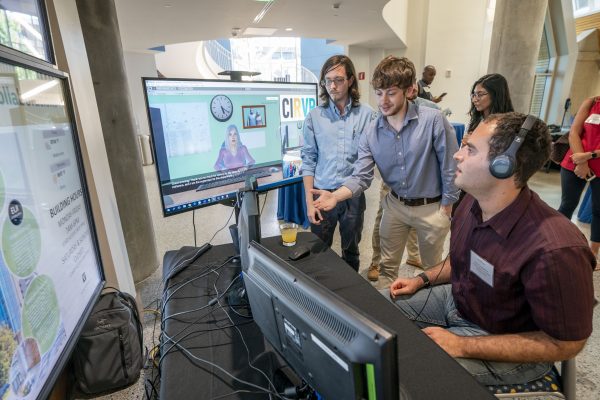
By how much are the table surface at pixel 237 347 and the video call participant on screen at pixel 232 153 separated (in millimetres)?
509

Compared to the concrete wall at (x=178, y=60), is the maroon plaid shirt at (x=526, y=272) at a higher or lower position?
lower

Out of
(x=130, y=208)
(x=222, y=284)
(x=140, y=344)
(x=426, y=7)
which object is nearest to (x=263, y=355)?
(x=222, y=284)

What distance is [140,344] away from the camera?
163 cm

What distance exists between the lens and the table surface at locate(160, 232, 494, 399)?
806 mm

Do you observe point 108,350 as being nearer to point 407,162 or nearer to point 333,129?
point 333,129

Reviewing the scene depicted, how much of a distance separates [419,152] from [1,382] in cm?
176

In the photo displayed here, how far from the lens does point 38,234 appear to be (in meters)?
0.86

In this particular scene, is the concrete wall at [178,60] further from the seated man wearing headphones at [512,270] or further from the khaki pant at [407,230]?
the seated man wearing headphones at [512,270]

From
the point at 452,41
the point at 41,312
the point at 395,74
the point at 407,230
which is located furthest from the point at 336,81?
the point at 452,41

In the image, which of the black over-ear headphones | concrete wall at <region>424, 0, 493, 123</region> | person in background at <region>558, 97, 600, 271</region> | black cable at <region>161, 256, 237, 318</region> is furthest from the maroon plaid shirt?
concrete wall at <region>424, 0, 493, 123</region>

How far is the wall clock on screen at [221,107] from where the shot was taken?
145 cm

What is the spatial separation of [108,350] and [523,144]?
6.17ft

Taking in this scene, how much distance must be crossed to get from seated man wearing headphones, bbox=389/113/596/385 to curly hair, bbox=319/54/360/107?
914 millimetres

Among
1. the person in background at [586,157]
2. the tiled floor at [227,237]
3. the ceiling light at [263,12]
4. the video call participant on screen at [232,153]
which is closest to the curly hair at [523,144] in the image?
the video call participant on screen at [232,153]
